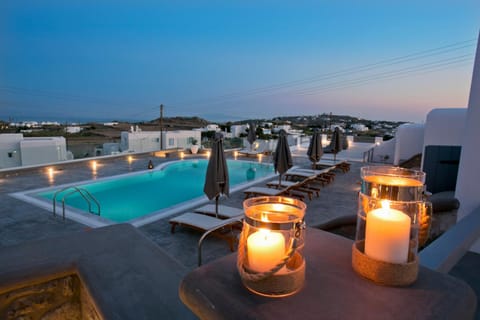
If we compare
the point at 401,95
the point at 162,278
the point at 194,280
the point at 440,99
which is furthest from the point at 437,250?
the point at 401,95

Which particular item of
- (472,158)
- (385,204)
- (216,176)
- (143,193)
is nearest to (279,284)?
(385,204)

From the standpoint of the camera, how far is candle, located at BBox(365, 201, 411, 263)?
2.69 feet

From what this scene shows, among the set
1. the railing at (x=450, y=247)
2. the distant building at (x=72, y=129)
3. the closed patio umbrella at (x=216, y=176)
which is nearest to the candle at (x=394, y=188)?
the railing at (x=450, y=247)

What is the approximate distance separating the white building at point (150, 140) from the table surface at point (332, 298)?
1866 cm

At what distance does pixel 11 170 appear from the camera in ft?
31.8

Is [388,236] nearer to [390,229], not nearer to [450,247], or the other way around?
[390,229]

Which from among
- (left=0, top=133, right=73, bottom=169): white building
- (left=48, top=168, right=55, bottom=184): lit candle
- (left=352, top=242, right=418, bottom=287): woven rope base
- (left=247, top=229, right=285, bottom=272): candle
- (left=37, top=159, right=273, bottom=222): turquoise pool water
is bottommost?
(left=37, top=159, right=273, bottom=222): turquoise pool water

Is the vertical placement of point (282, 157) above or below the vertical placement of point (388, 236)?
below

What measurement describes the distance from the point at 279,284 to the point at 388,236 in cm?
38

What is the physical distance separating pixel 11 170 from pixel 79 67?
62.3 m

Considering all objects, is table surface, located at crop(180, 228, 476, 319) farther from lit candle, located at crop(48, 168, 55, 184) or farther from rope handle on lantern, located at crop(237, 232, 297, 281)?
lit candle, located at crop(48, 168, 55, 184)

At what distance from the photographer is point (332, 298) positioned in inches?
29.2

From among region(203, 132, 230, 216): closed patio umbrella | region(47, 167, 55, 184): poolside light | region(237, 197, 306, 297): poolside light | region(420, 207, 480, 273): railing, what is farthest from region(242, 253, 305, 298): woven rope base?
region(47, 167, 55, 184): poolside light

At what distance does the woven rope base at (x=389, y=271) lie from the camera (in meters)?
0.80
